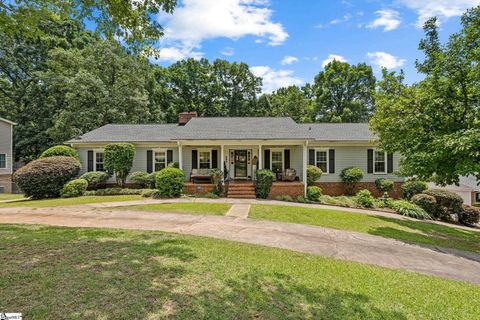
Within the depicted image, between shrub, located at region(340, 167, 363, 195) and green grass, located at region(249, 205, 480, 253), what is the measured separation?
4.98 m

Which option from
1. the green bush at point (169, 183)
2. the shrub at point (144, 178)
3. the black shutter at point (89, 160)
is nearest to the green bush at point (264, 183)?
the green bush at point (169, 183)

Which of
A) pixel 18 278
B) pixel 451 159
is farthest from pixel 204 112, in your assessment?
pixel 18 278

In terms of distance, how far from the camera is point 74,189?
1428 centimetres

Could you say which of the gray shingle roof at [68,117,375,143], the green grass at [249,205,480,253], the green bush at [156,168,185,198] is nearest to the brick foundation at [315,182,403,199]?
the gray shingle roof at [68,117,375,143]

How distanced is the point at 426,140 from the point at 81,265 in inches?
439

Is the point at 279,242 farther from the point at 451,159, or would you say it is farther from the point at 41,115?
the point at 41,115

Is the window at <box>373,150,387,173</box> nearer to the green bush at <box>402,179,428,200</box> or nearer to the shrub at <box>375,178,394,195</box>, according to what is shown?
the shrub at <box>375,178,394,195</box>

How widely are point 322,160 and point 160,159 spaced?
1074 centimetres

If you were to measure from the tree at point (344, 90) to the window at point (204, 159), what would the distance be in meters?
25.4

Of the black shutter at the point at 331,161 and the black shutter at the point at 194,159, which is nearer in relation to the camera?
the black shutter at the point at 331,161

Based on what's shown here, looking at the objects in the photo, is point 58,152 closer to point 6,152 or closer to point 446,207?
point 6,152

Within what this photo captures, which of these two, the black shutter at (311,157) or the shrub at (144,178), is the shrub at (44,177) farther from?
the black shutter at (311,157)

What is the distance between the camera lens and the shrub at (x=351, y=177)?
16172 millimetres

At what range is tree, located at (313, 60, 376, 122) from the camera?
37812 millimetres
